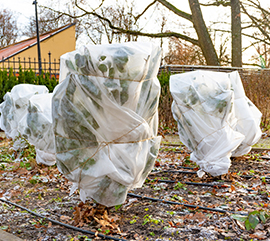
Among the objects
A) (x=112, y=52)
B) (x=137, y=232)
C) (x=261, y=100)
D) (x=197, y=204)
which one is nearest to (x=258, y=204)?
(x=197, y=204)

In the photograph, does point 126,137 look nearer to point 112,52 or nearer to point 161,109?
point 112,52

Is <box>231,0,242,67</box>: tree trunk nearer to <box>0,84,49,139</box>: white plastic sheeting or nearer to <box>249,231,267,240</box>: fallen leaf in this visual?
<box>0,84,49,139</box>: white plastic sheeting

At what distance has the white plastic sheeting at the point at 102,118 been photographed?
2.96 meters

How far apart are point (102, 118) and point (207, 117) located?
240 centimetres

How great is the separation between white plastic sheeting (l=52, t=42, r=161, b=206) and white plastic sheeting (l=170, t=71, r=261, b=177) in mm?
1980

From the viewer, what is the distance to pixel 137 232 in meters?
3.18

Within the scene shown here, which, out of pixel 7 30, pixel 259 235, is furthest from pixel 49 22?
pixel 259 235

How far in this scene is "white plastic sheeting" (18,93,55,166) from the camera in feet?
19.0

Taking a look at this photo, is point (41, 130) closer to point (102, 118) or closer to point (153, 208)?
point (153, 208)

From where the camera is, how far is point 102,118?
9.95ft

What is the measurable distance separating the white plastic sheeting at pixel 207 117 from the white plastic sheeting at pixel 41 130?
245cm

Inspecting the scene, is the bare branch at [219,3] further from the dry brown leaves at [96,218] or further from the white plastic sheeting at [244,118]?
the dry brown leaves at [96,218]

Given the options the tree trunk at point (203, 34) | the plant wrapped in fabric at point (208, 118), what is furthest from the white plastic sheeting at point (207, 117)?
the tree trunk at point (203, 34)

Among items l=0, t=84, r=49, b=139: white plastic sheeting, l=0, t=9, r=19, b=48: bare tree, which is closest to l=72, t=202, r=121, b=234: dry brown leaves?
l=0, t=84, r=49, b=139: white plastic sheeting
